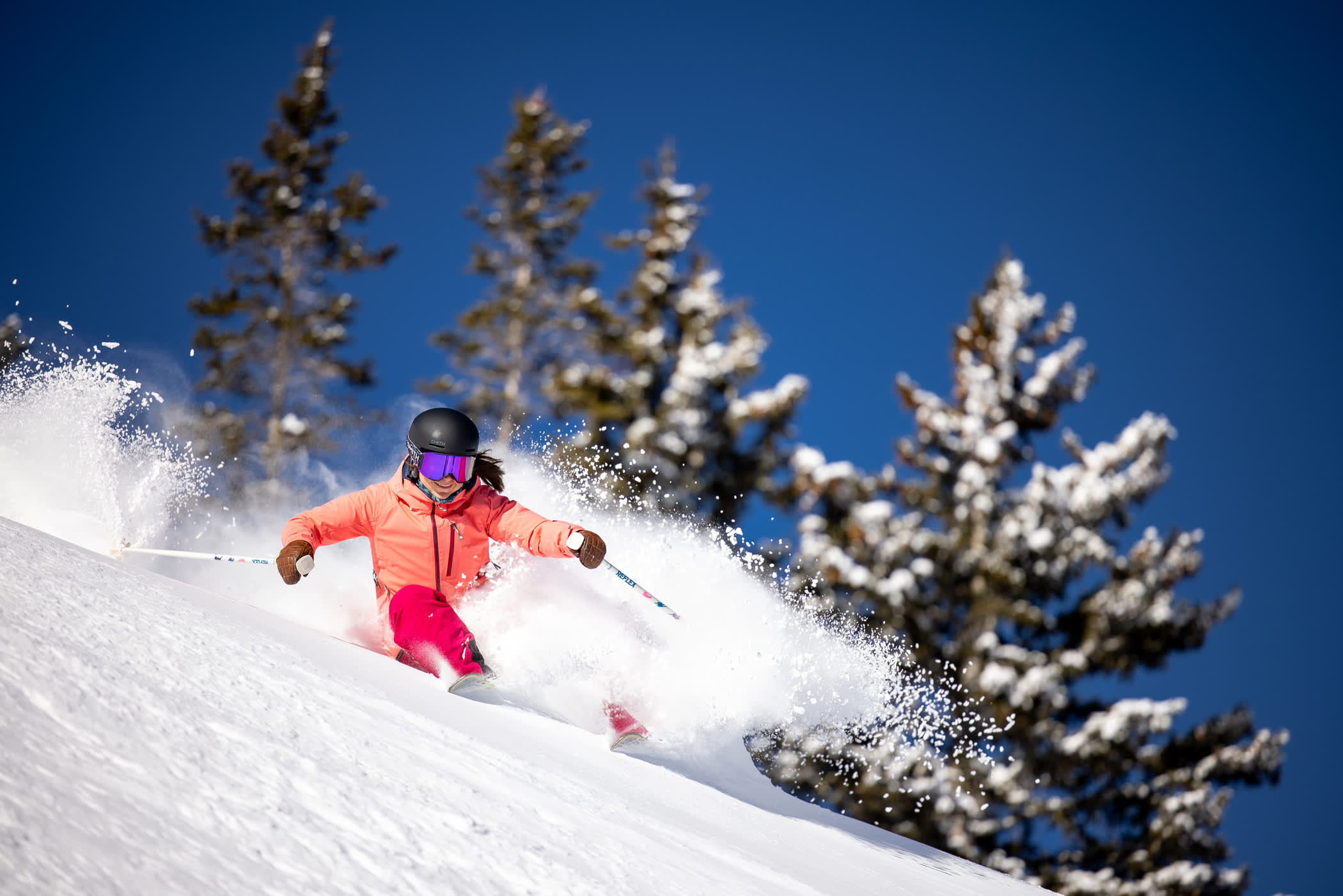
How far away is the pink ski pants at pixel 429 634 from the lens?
4051mm

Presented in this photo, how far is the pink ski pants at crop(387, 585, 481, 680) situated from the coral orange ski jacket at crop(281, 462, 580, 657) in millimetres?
179

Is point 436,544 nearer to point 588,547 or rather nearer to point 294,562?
point 294,562

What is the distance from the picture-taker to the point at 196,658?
2459 millimetres

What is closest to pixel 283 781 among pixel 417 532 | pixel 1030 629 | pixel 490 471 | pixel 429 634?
pixel 429 634

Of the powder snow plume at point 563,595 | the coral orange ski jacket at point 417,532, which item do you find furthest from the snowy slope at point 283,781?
the coral orange ski jacket at point 417,532

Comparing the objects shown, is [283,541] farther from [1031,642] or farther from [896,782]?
[1031,642]

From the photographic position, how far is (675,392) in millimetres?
15773

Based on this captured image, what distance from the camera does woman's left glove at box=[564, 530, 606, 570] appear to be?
4.49 meters

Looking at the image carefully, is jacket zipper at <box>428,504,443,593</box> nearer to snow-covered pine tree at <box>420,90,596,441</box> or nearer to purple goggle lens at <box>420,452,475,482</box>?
purple goggle lens at <box>420,452,475,482</box>

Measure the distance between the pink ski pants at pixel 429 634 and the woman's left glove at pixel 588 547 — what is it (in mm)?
685

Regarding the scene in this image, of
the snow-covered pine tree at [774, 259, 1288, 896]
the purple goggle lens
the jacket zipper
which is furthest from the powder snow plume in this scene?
the snow-covered pine tree at [774, 259, 1288, 896]

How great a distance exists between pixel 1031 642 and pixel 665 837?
1188 centimetres

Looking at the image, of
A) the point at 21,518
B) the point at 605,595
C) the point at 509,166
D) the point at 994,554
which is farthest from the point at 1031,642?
the point at 509,166

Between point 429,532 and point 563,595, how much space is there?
90 cm
